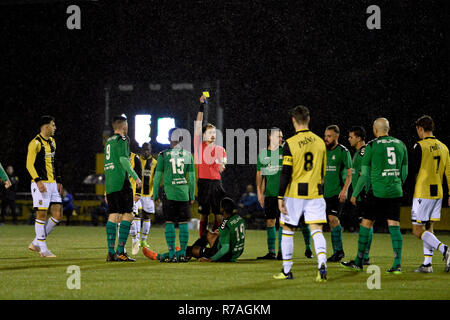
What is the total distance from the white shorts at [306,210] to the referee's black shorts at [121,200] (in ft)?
12.2

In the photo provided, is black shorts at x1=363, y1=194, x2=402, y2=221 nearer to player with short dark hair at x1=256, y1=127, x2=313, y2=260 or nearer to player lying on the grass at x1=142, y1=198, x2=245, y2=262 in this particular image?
player lying on the grass at x1=142, y1=198, x2=245, y2=262

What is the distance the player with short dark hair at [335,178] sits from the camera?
11844 millimetres

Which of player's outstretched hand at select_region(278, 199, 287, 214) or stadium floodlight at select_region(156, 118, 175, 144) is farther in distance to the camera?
stadium floodlight at select_region(156, 118, 175, 144)

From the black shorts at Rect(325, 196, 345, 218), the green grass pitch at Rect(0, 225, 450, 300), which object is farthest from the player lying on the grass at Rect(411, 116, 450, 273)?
the black shorts at Rect(325, 196, 345, 218)

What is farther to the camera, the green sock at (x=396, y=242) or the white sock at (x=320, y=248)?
the green sock at (x=396, y=242)

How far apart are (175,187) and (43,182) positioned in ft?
9.08

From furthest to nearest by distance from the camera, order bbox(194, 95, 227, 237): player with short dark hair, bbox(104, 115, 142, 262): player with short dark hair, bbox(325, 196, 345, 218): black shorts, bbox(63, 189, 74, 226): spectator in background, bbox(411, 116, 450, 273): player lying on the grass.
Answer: bbox(63, 189, 74, 226): spectator in background
bbox(194, 95, 227, 237): player with short dark hair
bbox(325, 196, 345, 218): black shorts
bbox(104, 115, 142, 262): player with short dark hair
bbox(411, 116, 450, 273): player lying on the grass

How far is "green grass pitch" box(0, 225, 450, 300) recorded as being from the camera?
7305 millimetres

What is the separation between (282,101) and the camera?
3622cm

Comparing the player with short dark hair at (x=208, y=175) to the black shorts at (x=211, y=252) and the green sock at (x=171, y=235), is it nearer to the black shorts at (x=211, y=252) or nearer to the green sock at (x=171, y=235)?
the black shorts at (x=211, y=252)

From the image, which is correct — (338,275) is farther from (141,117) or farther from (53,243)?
(141,117)

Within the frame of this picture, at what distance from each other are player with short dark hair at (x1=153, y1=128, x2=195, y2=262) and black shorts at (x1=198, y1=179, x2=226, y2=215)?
50.0 inches

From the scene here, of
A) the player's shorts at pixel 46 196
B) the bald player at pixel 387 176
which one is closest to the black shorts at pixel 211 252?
the bald player at pixel 387 176

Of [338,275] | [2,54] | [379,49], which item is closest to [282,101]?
[379,49]
